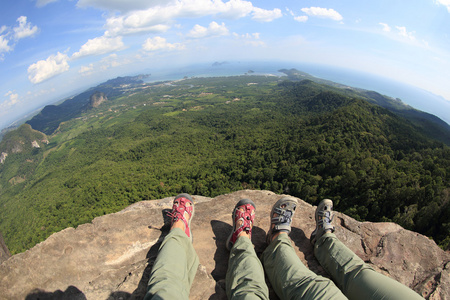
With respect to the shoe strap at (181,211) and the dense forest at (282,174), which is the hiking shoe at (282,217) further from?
the dense forest at (282,174)

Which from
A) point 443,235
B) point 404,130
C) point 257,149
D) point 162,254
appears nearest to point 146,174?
point 257,149

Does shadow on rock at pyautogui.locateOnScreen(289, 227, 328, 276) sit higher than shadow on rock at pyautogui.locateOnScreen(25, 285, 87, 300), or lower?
lower

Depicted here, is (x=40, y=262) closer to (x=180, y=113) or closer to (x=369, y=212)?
(x=369, y=212)

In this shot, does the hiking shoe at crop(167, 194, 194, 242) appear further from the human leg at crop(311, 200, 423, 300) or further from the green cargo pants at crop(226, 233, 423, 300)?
the human leg at crop(311, 200, 423, 300)

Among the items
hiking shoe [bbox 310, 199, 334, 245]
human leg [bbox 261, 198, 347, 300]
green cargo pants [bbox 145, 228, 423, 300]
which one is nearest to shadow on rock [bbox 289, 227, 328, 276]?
hiking shoe [bbox 310, 199, 334, 245]

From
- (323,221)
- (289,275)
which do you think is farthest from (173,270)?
(323,221)

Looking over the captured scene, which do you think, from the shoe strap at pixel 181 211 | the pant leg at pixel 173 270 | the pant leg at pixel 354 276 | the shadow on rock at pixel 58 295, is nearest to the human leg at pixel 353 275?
the pant leg at pixel 354 276
